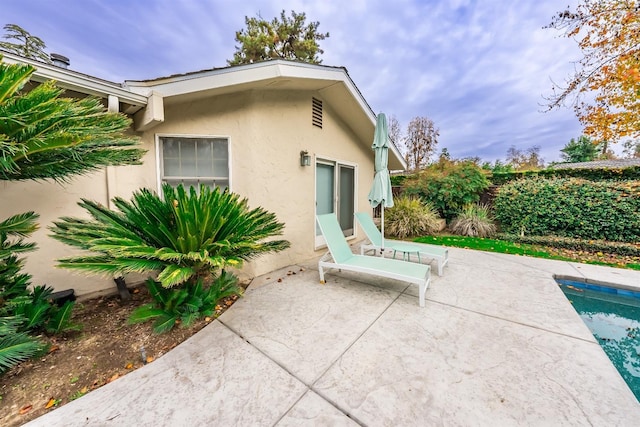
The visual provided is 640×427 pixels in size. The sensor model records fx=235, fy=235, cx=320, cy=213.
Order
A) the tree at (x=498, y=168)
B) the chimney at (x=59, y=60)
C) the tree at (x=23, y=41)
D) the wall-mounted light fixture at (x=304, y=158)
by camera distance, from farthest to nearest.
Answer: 1. the tree at (x=498, y=168)
2. the tree at (x=23, y=41)
3. the wall-mounted light fixture at (x=304, y=158)
4. the chimney at (x=59, y=60)

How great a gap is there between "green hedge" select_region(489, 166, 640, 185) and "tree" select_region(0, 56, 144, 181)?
43.6 ft

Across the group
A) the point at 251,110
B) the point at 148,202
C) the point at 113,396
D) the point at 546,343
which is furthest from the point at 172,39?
the point at 546,343

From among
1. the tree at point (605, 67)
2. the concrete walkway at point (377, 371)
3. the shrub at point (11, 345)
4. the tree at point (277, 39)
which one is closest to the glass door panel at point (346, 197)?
the concrete walkway at point (377, 371)

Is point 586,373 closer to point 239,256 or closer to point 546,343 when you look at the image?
point 546,343

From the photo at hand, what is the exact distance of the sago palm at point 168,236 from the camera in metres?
2.54

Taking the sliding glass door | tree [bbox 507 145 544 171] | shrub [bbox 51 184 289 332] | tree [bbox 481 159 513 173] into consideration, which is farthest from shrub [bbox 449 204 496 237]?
tree [bbox 507 145 544 171]

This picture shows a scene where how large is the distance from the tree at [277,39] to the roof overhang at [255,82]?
14.0 meters

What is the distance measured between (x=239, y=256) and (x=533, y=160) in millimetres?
35500

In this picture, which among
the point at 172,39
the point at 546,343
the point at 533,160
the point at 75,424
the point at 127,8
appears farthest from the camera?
the point at 533,160

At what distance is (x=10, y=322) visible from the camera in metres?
2.23

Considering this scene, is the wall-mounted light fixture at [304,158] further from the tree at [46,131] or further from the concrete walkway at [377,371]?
the tree at [46,131]

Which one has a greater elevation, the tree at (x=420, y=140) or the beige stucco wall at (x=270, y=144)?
the tree at (x=420, y=140)

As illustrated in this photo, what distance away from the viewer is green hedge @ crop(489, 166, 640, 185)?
826cm

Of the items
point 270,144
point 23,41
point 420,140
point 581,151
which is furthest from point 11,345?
point 581,151
